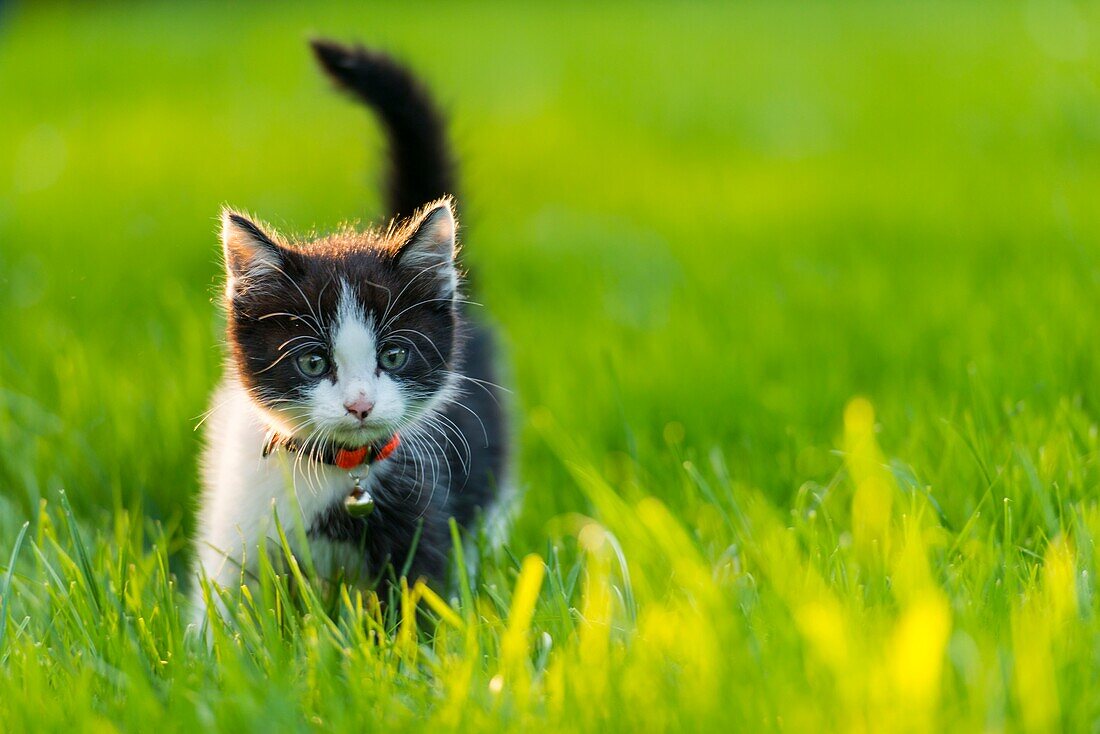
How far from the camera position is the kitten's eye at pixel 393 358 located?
2.54 metres

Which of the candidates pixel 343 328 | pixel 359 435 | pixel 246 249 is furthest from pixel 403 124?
pixel 359 435

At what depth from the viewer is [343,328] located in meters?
2.47

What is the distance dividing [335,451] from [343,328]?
29cm

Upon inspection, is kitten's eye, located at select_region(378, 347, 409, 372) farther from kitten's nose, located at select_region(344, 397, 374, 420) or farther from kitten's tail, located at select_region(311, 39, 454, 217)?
kitten's tail, located at select_region(311, 39, 454, 217)

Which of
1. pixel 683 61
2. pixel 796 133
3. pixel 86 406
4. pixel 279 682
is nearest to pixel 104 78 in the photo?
pixel 683 61

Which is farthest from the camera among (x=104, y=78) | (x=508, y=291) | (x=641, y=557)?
(x=104, y=78)

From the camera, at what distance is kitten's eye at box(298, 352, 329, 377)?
2.47 meters

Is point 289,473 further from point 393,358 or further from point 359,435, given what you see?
point 393,358

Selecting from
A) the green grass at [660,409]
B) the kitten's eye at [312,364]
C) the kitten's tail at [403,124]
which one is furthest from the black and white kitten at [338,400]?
the kitten's tail at [403,124]

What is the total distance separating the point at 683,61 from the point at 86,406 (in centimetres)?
781

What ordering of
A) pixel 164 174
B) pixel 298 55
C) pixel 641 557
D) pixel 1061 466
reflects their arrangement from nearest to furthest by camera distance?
pixel 641 557, pixel 1061 466, pixel 164 174, pixel 298 55

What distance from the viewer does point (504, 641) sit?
1917 mm

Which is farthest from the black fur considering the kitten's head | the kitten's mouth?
the kitten's mouth

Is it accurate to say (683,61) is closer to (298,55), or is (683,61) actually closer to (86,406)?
(298,55)
